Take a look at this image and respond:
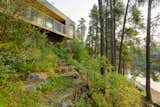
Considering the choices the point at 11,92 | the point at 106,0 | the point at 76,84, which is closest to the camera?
the point at 11,92

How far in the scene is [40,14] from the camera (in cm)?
1043

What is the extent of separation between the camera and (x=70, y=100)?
21.0 feet

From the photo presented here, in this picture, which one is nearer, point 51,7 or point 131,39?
point 51,7

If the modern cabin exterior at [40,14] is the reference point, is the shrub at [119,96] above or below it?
below

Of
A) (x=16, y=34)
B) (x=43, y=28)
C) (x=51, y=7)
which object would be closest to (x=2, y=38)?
(x=16, y=34)

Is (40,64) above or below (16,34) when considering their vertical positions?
below

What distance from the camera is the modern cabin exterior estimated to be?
23.7 ft

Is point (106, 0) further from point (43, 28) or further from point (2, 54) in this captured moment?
point (2, 54)

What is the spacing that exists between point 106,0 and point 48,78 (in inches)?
528

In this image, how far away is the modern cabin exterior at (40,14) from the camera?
7.23 metres

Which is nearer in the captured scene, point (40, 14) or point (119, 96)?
point (119, 96)

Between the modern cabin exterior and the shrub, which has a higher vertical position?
the modern cabin exterior

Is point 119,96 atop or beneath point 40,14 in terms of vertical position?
beneath

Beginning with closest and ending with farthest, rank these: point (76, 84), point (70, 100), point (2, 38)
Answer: point (70, 100)
point (2, 38)
point (76, 84)
